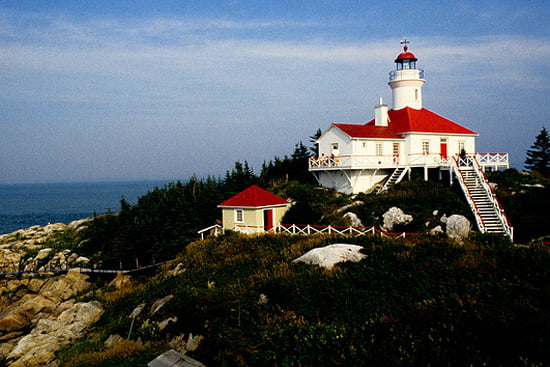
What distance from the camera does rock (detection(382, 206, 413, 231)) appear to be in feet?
87.1

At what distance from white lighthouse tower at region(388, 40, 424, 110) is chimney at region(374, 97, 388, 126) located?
249cm

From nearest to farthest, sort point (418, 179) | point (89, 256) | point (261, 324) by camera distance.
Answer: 1. point (261, 324)
2. point (418, 179)
3. point (89, 256)

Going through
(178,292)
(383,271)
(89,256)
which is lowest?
(89,256)

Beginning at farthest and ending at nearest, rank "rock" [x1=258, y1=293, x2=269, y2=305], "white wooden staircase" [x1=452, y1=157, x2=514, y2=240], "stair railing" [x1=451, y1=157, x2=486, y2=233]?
"stair railing" [x1=451, y1=157, x2=486, y2=233], "white wooden staircase" [x1=452, y1=157, x2=514, y2=240], "rock" [x1=258, y1=293, x2=269, y2=305]

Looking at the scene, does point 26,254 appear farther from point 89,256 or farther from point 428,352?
point 428,352

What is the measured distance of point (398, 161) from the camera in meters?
33.1

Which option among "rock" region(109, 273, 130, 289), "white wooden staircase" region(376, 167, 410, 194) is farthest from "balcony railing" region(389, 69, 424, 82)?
"rock" region(109, 273, 130, 289)

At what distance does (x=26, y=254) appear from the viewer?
3706 centimetres

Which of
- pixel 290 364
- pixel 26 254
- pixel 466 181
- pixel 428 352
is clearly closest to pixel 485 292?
pixel 428 352

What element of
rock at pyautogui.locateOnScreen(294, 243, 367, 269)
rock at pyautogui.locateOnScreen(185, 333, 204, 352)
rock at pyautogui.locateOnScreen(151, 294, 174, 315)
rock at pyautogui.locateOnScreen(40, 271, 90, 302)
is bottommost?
rock at pyautogui.locateOnScreen(40, 271, 90, 302)

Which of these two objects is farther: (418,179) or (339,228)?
(418,179)

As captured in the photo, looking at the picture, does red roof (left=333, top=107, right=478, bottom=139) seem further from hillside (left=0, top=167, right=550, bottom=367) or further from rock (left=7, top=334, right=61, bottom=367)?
rock (left=7, top=334, right=61, bottom=367)

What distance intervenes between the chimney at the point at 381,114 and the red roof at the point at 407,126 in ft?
1.85

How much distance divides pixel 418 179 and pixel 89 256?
Result: 84.6 feet
